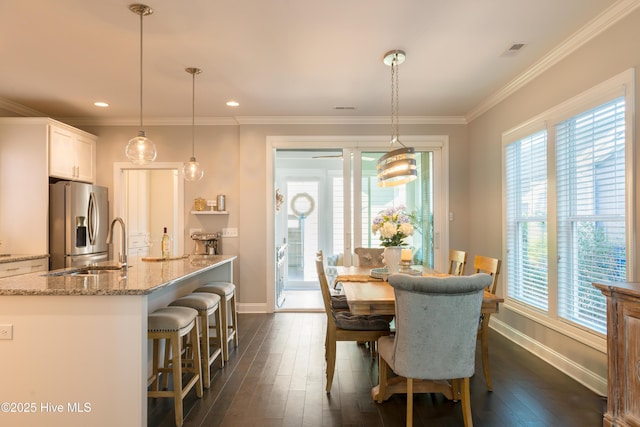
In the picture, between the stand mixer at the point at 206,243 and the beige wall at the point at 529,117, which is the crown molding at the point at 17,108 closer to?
the stand mixer at the point at 206,243

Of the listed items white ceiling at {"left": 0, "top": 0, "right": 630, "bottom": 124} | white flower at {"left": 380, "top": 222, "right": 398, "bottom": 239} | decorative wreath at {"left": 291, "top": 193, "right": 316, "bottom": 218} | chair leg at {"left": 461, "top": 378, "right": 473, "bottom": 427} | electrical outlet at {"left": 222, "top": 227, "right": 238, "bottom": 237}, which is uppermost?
white ceiling at {"left": 0, "top": 0, "right": 630, "bottom": 124}

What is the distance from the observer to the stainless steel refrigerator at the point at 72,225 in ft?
13.2

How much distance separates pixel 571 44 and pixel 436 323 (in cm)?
252

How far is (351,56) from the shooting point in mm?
3064

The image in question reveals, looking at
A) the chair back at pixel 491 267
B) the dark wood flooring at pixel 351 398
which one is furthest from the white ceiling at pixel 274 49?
the dark wood flooring at pixel 351 398

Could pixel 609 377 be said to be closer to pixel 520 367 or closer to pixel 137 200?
pixel 520 367

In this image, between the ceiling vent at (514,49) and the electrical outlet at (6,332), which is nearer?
the electrical outlet at (6,332)

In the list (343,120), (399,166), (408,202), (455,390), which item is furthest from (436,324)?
(343,120)

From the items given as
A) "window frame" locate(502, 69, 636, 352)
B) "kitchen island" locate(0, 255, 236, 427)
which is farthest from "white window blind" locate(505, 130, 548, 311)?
"kitchen island" locate(0, 255, 236, 427)

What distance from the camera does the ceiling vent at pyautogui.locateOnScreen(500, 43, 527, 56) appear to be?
9.41 ft

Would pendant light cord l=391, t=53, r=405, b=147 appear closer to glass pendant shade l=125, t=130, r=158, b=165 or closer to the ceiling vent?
the ceiling vent

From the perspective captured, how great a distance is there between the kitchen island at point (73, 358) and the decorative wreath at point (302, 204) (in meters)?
4.86

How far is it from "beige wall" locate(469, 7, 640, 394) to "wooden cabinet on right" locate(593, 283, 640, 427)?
688mm

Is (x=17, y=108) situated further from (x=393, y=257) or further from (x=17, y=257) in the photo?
(x=393, y=257)
